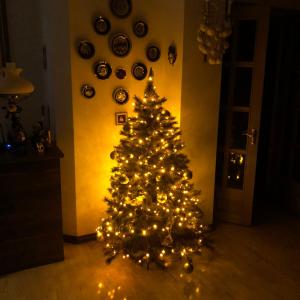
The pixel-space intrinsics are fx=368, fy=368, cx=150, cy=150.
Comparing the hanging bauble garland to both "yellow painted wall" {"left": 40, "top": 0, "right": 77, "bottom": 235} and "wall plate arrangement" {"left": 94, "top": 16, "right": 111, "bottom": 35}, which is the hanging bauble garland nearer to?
"wall plate arrangement" {"left": 94, "top": 16, "right": 111, "bottom": 35}

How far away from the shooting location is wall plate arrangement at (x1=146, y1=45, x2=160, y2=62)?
11.3 feet

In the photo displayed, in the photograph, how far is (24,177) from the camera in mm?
2961

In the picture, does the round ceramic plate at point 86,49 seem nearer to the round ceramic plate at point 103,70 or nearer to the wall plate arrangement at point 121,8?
the round ceramic plate at point 103,70

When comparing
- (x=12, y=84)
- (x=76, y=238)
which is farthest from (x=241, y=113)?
(x=12, y=84)

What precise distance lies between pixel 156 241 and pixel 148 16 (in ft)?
6.76

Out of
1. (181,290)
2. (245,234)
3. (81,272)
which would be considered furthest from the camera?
(245,234)

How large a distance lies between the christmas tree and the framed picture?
28cm

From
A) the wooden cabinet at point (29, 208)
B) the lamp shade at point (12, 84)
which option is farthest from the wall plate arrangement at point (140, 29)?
the wooden cabinet at point (29, 208)

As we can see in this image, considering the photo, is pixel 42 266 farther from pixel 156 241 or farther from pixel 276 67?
pixel 276 67

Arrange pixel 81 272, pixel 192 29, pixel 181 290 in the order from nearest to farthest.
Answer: pixel 181 290
pixel 81 272
pixel 192 29

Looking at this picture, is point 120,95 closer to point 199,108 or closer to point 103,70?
point 103,70

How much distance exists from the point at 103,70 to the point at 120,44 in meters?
0.28

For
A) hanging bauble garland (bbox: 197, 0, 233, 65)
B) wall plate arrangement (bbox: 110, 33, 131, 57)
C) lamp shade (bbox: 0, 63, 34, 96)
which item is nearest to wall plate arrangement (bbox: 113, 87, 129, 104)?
wall plate arrangement (bbox: 110, 33, 131, 57)

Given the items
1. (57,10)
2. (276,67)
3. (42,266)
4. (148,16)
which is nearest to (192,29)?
(148,16)
